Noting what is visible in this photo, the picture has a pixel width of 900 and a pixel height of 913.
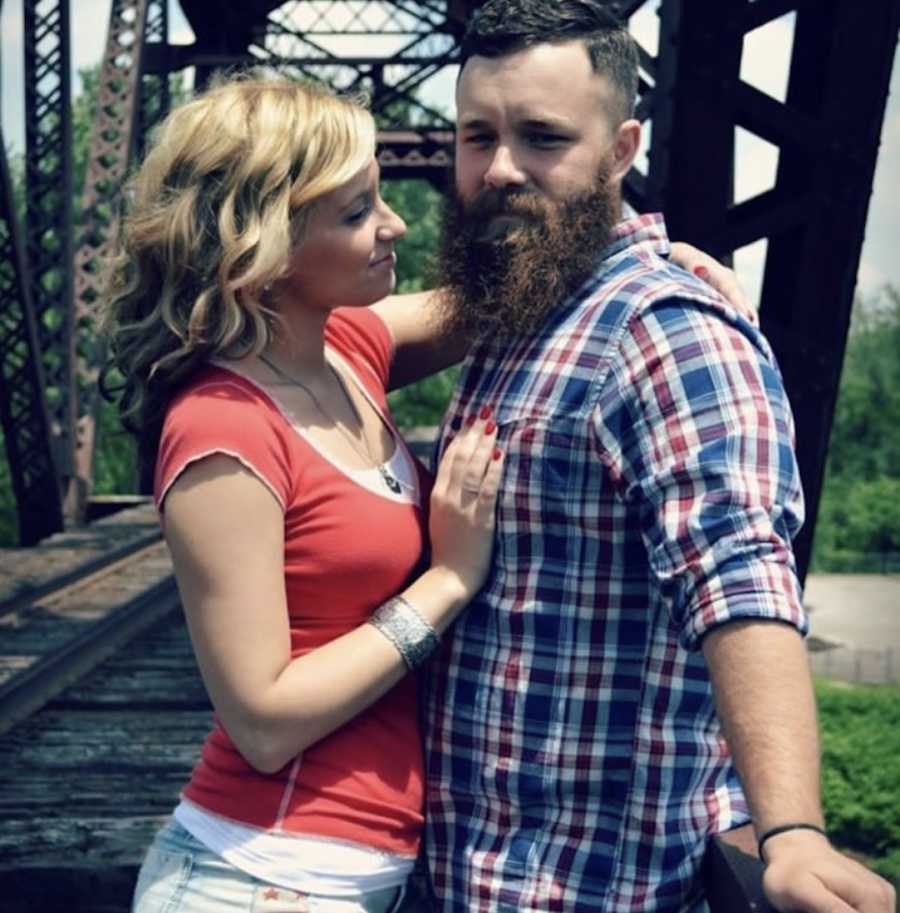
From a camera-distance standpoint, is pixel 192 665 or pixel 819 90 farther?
pixel 192 665

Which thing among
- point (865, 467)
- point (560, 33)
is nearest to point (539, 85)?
point (560, 33)

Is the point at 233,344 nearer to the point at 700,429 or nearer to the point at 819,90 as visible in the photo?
the point at 700,429

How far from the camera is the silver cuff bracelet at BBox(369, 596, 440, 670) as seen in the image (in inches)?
93.2

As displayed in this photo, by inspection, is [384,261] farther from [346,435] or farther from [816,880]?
[816,880]

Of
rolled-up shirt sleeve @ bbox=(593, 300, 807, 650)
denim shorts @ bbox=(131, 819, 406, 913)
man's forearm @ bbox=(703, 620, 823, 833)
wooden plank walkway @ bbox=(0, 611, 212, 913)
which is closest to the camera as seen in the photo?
man's forearm @ bbox=(703, 620, 823, 833)

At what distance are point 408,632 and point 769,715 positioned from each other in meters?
0.58

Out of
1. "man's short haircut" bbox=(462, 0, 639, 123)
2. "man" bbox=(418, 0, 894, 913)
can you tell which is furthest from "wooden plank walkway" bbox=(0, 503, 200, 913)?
"man's short haircut" bbox=(462, 0, 639, 123)

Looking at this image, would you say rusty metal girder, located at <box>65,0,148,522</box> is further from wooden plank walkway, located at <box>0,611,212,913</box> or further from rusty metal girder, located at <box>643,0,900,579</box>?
rusty metal girder, located at <box>643,0,900,579</box>

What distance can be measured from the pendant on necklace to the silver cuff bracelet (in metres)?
0.20

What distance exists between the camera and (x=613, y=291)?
7.82ft

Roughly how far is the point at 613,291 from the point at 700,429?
32 centimetres

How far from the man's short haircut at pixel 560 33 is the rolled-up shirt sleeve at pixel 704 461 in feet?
1.63

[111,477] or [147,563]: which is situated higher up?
[147,563]

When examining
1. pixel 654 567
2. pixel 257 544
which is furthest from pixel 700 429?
pixel 257 544
